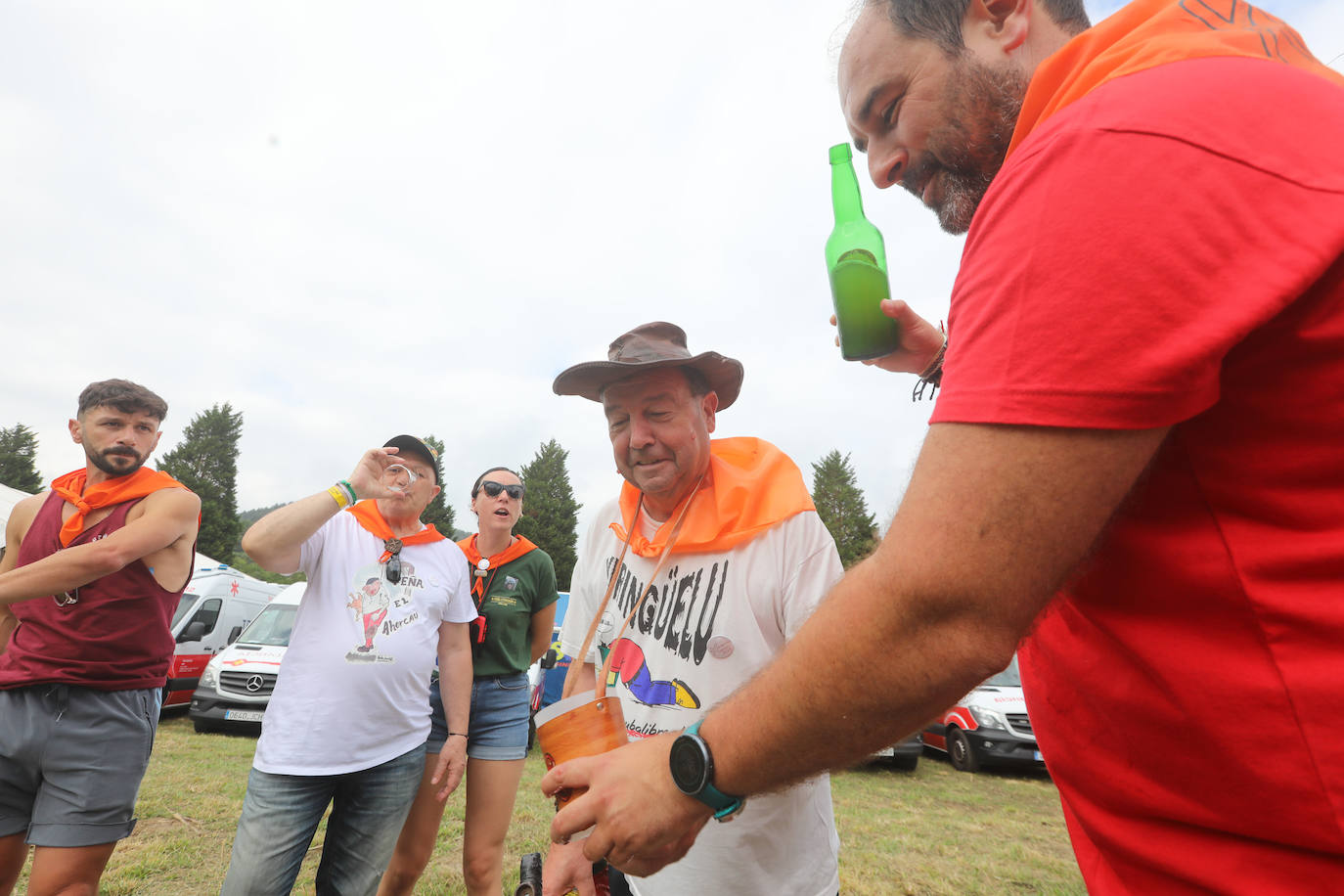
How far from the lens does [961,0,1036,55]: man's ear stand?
48.6 inches

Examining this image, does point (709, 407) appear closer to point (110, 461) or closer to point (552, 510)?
point (110, 461)

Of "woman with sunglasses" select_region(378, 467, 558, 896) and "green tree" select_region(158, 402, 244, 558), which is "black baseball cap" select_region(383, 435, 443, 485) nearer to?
"woman with sunglasses" select_region(378, 467, 558, 896)

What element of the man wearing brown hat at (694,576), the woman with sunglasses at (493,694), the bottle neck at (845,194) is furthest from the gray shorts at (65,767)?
the bottle neck at (845,194)

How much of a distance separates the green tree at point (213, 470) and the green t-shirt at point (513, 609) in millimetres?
39067

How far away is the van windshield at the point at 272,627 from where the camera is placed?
32.9ft

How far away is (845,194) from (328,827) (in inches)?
137

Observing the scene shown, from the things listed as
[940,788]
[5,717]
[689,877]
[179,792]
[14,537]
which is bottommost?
[940,788]

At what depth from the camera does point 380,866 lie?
3131 millimetres

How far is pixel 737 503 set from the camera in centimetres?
236

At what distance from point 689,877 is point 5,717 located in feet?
10.0

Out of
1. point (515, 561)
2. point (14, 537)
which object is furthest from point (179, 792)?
point (515, 561)

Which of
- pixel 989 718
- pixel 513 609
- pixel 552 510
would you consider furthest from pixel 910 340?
pixel 552 510

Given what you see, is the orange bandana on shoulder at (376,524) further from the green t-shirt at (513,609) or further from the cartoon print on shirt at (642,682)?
the cartoon print on shirt at (642,682)

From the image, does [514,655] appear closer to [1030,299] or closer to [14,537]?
[14,537]
